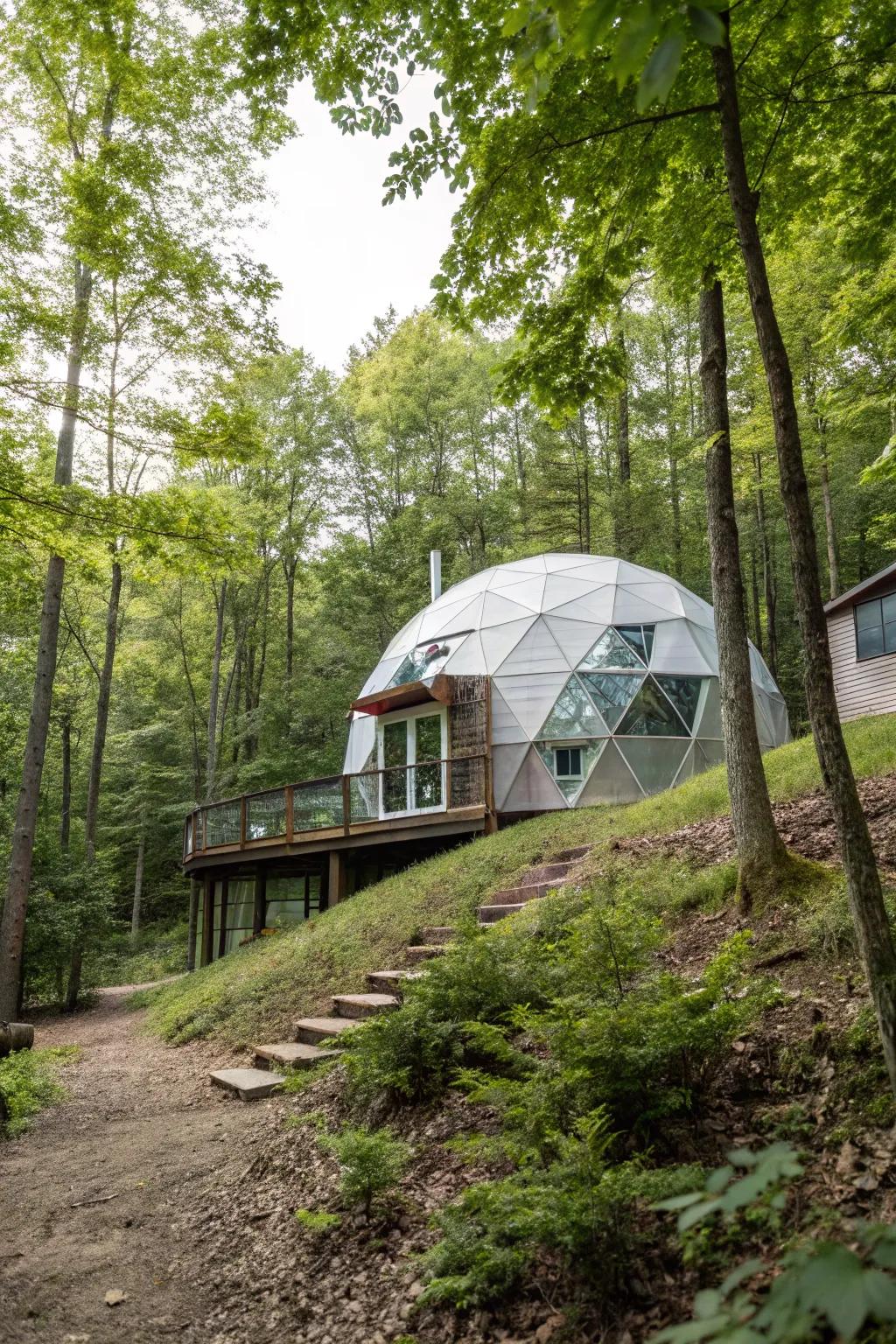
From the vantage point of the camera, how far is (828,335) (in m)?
7.28

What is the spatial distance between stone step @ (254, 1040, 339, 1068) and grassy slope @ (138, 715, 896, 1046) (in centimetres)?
76

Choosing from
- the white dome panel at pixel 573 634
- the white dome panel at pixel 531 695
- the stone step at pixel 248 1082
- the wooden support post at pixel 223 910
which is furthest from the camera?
the wooden support post at pixel 223 910

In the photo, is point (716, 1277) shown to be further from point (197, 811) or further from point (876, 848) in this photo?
point (197, 811)

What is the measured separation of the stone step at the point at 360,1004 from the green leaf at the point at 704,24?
23.4 ft

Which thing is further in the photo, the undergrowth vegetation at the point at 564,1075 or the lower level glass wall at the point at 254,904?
the lower level glass wall at the point at 254,904

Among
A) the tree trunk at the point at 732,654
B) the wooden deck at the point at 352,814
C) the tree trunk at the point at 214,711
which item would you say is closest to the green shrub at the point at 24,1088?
the wooden deck at the point at 352,814

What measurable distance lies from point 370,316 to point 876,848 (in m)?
30.4

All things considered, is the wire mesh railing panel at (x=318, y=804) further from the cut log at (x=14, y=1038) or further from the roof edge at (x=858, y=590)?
Result: the roof edge at (x=858, y=590)

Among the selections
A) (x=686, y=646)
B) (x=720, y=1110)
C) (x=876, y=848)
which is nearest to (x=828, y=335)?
(x=876, y=848)

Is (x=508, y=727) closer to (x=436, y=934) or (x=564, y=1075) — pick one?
(x=436, y=934)

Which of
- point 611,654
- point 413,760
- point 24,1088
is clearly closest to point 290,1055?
point 24,1088

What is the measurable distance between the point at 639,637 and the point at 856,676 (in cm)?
421

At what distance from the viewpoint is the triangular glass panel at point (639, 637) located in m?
15.3

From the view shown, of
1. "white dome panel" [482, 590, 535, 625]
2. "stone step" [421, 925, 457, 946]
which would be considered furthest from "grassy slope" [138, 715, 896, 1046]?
"white dome panel" [482, 590, 535, 625]
